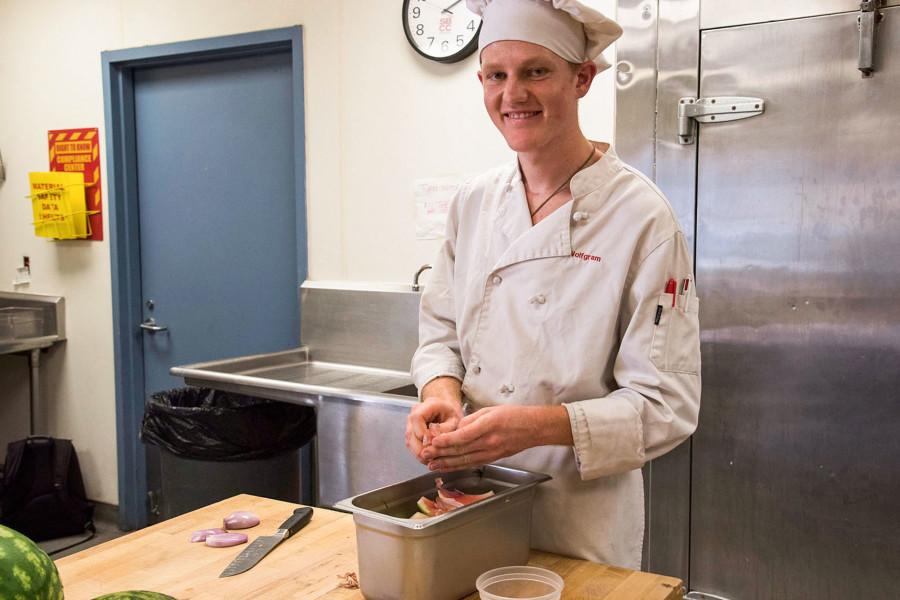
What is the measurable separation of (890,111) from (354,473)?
5.78 feet

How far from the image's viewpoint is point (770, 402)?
2406mm

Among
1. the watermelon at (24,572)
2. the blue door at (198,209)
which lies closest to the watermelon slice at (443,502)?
the watermelon at (24,572)


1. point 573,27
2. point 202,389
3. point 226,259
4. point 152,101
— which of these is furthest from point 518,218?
point 152,101

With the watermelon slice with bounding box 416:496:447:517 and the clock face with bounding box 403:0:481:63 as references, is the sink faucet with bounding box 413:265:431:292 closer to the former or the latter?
the clock face with bounding box 403:0:481:63

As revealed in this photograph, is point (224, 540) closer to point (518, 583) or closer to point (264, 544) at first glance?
point (264, 544)

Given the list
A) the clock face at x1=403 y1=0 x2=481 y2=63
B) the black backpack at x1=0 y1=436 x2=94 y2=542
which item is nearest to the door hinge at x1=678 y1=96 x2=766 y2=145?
the clock face at x1=403 y1=0 x2=481 y2=63

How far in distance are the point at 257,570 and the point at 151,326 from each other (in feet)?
9.19

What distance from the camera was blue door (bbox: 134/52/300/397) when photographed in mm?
3492

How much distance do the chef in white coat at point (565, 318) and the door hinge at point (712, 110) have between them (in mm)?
990

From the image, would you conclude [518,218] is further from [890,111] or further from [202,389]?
[202,389]

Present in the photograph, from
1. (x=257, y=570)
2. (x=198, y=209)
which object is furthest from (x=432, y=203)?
(x=257, y=570)

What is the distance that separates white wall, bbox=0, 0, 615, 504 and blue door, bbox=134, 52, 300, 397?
0.18m

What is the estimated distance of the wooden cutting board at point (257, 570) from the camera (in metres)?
1.23

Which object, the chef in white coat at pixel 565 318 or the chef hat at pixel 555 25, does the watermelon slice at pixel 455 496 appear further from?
the chef hat at pixel 555 25
